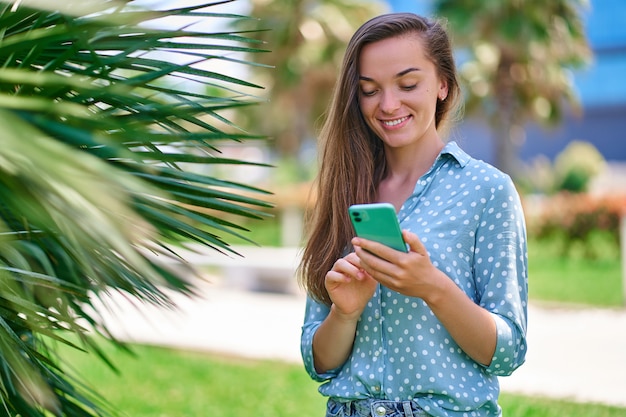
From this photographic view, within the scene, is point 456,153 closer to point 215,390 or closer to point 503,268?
point 503,268

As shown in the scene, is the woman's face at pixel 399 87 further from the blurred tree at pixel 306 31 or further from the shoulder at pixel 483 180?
the blurred tree at pixel 306 31

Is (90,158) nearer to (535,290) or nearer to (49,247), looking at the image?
(49,247)

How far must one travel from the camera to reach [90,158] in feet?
4.66

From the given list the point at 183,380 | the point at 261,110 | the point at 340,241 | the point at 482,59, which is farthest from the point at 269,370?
the point at 261,110

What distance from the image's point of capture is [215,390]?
5.93m

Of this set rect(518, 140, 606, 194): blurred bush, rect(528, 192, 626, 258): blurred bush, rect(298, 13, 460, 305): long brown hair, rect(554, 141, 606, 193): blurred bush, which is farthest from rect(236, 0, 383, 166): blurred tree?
rect(298, 13, 460, 305): long brown hair

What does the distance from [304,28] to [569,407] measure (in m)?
16.0

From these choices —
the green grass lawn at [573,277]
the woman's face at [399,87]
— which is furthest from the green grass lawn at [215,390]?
the green grass lawn at [573,277]

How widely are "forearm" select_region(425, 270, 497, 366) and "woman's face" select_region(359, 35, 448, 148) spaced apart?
450mm

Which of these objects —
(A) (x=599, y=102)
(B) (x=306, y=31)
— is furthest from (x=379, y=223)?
(A) (x=599, y=102)

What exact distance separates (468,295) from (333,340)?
336 millimetres

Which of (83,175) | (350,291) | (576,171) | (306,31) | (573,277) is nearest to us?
(83,175)

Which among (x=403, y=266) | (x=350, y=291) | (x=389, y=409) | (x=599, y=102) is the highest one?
(x=599, y=102)

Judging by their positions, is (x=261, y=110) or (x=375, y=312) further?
(x=261, y=110)
